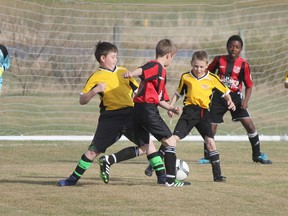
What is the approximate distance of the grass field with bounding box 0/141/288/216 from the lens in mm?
8766

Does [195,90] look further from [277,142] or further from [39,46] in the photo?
[39,46]

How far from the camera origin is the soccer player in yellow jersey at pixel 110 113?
10164 mm

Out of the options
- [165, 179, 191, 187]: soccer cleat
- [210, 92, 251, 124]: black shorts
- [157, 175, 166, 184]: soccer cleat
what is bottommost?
[165, 179, 191, 187]: soccer cleat

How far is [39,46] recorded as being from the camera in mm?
18875

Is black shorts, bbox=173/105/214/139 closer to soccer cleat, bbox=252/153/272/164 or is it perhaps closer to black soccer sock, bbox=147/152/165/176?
black soccer sock, bbox=147/152/165/176

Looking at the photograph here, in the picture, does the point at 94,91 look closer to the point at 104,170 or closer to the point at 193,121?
the point at 104,170

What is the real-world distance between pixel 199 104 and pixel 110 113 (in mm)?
1406

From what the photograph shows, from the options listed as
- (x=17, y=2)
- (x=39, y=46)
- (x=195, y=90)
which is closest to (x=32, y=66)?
(x=39, y=46)

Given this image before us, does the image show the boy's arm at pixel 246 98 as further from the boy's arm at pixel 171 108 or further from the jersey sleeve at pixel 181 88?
the boy's arm at pixel 171 108

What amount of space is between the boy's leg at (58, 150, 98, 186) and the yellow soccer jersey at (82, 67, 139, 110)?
57cm

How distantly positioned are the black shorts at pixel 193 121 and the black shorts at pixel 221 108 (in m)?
2.19

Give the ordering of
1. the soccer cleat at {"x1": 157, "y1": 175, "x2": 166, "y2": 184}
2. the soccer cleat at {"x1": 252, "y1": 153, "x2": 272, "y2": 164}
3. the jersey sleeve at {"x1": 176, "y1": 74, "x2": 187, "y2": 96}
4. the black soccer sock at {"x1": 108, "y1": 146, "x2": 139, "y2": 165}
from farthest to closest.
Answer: the soccer cleat at {"x1": 252, "y1": 153, "x2": 272, "y2": 164} < the jersey sleeve at {"x1": 176, "y1": 74, "x2": 187, "y2": 96} < the black soccer sock at {"x1": 108, "y1": 146, "x2": 139, "y2": 165} < the soccer cleat at {"x1": 157, "y1": 175, "x2": 166, "y2": 184}

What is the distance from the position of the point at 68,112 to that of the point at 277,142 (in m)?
4.34

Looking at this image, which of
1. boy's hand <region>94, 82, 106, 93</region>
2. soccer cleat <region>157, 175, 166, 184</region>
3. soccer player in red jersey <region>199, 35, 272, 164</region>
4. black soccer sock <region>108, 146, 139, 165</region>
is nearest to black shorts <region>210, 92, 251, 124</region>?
soccer player in red jersey <region>199, 35, 272, 164</region>
